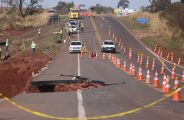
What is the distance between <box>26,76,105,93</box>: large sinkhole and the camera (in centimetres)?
2841

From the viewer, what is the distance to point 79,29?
294 feet

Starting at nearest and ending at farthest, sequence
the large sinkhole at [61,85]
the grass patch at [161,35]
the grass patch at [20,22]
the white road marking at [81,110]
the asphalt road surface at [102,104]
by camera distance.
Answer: the white road marking at [81,110] < the asphalt road surface at [102,104] < the large sinkhole at [61,85] < the grass patch at [161,35] < the grass patch at [20,22]

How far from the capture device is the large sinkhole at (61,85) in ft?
93.2

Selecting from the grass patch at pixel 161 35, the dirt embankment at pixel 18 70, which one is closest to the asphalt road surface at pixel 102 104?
the dirt embankment at pixel 18 70

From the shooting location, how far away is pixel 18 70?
153ft

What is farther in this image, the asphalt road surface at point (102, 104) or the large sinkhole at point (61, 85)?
the large sinkhole at point (61, 85)

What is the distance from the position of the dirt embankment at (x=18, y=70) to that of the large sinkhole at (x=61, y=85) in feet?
14.8

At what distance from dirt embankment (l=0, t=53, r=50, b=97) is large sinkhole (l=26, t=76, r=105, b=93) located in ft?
14.8

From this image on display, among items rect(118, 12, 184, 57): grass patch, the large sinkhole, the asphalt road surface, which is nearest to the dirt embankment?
the large sinkhole

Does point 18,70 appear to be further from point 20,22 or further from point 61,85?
point 20,22

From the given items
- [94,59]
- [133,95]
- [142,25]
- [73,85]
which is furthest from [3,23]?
[133,95]

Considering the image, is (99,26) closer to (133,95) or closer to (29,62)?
(29,62)

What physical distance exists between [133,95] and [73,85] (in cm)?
704

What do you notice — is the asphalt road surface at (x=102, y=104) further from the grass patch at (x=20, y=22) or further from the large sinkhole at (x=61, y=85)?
the grass patch at (x=20, y=22)
